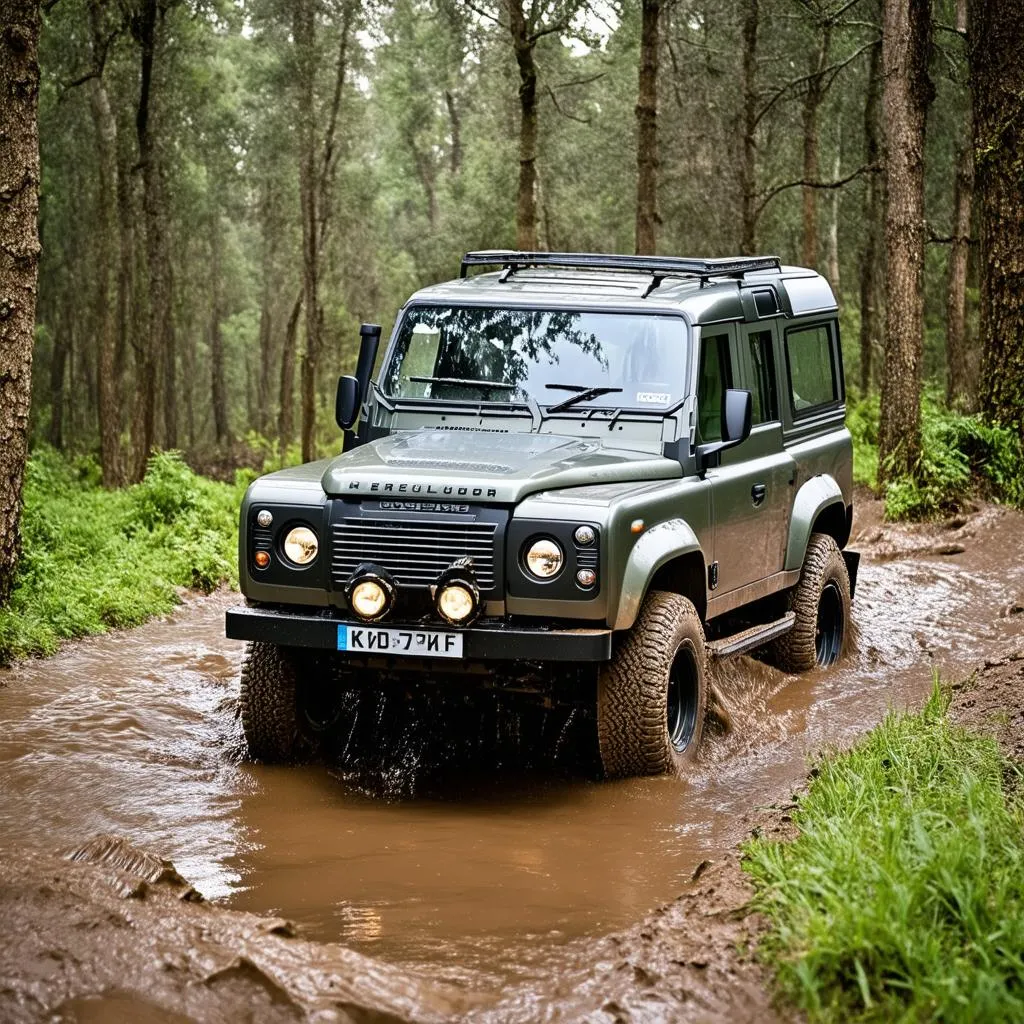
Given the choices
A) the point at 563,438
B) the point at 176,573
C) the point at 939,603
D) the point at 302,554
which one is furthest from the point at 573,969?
the point at 176,573

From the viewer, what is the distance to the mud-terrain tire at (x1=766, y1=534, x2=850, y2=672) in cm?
942

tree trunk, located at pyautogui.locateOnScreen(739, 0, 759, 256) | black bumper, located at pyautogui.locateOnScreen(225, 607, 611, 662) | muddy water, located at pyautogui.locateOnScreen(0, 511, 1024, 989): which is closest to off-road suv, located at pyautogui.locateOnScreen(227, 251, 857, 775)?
black bumper, located at pyautogui.locateOnScreen(225, 607, 611, 662)

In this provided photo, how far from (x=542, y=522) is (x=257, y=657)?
166 centimetres

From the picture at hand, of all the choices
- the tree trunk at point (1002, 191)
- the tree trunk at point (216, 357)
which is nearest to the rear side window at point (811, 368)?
the tree trunk at point (1002, 191)

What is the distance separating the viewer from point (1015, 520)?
45.6 ft

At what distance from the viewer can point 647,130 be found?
18.9m

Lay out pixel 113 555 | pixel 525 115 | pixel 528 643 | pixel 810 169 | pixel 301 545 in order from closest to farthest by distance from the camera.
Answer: pixel 528 643 < pixel 301 545 < pixel 113 555 < pixel 525 115 < pixel 810 169

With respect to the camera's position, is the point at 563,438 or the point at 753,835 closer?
the point at 753,835

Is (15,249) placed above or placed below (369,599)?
above

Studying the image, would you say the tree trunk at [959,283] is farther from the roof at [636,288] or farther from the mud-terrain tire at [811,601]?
the roof at [636,288]

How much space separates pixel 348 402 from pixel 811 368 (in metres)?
3.38

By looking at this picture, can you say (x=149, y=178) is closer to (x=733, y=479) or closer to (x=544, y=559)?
(x=733, y=479)

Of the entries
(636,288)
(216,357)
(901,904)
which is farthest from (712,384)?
(216,357)

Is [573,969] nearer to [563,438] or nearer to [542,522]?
[542,522]
